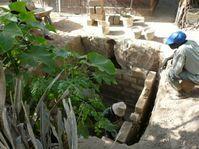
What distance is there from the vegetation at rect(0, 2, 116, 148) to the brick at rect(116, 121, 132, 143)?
1.50m

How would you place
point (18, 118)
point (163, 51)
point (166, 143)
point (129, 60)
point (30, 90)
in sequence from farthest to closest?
point (129, 60) → point (163, 51) → point (166, 143) → point (30, 90) → point (18, 118)

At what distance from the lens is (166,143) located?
4949mm

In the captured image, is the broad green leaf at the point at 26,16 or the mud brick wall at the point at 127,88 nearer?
the broad green leaf at the point at 26,16

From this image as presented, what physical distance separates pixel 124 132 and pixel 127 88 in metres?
2.56

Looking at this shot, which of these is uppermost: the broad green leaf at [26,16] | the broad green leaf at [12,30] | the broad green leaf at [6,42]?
the broad green leaf at [26,16]

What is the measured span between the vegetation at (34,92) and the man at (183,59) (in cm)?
172

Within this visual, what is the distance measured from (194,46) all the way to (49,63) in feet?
9.96

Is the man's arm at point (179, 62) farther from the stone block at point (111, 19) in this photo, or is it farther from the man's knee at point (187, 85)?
the stone block at point (111, 19)

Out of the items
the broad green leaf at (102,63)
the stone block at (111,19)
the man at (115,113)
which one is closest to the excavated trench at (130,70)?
the man at (115,113)

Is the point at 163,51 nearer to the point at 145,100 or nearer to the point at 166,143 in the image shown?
the point at 145,100

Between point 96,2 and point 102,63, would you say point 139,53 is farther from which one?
point 102,63

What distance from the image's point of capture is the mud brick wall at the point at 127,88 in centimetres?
827

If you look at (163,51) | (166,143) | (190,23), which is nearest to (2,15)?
(166,143)

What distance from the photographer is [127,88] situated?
8.66m
